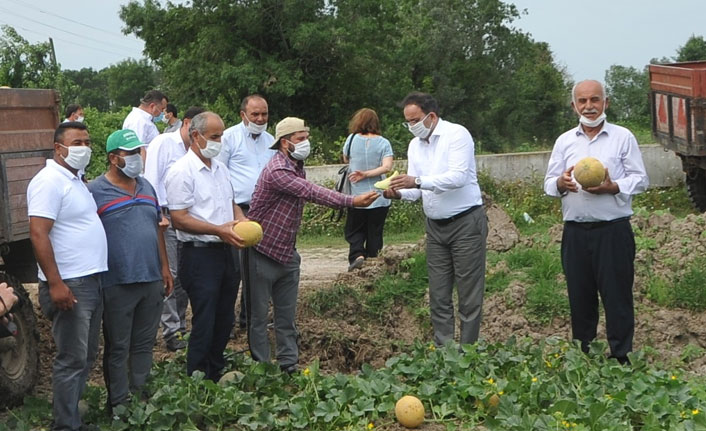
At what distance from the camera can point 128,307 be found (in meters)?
6.15

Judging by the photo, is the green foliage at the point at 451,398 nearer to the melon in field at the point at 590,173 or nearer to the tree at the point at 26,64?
the melon in field at the point at 590,173

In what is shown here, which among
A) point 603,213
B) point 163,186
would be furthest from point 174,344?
point 603,213

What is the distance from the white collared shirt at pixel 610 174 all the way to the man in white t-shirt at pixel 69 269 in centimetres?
319

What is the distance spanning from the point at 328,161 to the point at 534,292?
1152 cm

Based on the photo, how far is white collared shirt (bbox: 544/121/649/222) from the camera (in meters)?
6.61

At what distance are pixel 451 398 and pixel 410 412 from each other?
0.34 m

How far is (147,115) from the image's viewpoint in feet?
33.9

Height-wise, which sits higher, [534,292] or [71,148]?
[71,148]

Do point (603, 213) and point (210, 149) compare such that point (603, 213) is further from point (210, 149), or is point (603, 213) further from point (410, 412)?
point (210, 149)

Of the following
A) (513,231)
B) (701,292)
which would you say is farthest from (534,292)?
(513,231)

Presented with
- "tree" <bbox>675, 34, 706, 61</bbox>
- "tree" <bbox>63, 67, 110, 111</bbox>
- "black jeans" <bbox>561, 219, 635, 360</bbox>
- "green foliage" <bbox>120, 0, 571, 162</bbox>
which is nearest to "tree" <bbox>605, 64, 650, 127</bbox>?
"tree" <bbox>675, 34, 706, 61</bbox>

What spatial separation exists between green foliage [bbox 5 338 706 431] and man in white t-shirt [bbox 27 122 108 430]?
323mm

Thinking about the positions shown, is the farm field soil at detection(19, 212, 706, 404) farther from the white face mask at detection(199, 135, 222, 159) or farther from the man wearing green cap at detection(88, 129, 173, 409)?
the white face mask at detection(199, 135, 222, 159)

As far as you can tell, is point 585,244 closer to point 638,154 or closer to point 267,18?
point 638,154
